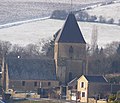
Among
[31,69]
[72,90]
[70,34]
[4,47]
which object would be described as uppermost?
[4,47]

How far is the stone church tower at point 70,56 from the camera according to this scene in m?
92.8

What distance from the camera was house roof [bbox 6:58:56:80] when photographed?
3664 inches

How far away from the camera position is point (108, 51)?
11306 cm

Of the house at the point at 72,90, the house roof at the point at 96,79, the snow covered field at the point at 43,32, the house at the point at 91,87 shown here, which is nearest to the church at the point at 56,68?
the house at the point at 72,90

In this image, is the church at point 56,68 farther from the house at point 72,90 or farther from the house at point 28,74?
the house at point 72,90

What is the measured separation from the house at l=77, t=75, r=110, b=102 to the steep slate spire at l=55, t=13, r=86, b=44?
669 centimetres

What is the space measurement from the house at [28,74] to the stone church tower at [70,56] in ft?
2.06

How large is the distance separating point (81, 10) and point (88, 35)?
431 inches

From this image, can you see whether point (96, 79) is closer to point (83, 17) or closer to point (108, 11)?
point (83, 17)

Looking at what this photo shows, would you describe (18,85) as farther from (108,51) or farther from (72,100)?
(108,51)

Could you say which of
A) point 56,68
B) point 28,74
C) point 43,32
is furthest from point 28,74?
point 43,32

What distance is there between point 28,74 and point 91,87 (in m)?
8.77

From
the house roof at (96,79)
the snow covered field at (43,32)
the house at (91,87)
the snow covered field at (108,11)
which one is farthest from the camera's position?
the snow covered field at (108,11)

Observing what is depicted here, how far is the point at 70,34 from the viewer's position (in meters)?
93.7
